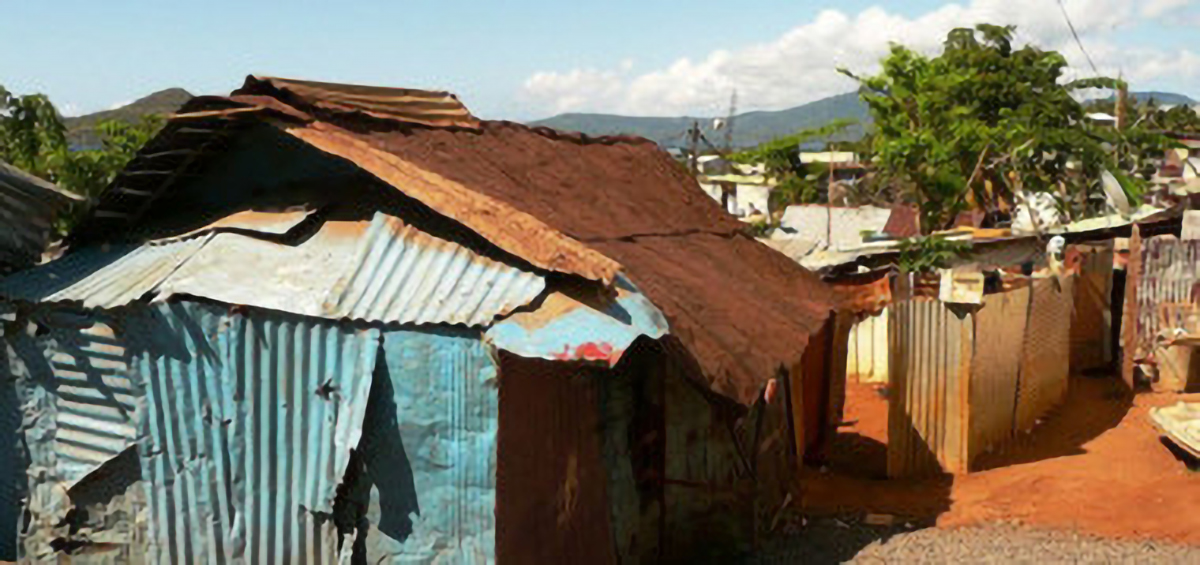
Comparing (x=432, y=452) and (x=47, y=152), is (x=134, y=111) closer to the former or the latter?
(x=47, y=152)

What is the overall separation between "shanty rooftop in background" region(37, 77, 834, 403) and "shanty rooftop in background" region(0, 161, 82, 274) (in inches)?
10.5

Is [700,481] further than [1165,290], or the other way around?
[1165,290]

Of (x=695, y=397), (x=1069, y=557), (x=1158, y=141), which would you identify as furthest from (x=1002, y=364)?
(x=1158, y=141)

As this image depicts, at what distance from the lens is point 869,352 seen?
14.4m

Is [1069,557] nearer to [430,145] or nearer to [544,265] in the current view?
[544,265]

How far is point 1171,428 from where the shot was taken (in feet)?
32.4

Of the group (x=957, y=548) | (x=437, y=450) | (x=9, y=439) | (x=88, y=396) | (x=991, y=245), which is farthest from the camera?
(x=991, y=245)

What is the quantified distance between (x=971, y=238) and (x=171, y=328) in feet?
41.1

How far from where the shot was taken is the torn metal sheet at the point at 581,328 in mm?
5188

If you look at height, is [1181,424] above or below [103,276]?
below

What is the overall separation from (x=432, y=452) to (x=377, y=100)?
10.3ft

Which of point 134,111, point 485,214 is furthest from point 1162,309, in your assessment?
point 134,111

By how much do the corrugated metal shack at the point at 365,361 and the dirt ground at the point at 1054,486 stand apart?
2067mm

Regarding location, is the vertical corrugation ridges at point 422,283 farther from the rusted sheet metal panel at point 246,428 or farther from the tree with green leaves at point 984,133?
the tree with green leaves at point 984,133
